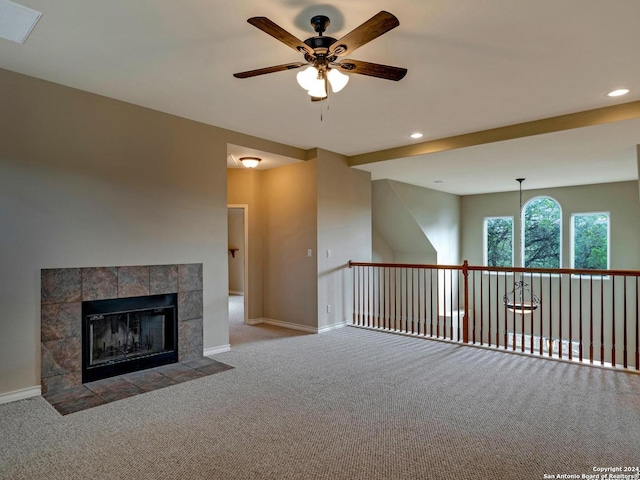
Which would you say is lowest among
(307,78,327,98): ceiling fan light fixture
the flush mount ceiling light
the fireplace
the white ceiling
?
the fireplace

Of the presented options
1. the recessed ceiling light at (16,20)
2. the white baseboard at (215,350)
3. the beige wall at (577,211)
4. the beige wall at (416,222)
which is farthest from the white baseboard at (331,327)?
the beige wall at (577,211)

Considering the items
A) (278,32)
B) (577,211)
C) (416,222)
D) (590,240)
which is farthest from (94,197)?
(590,240)

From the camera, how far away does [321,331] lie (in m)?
5.41

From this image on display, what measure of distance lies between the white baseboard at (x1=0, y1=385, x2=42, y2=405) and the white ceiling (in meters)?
2.62

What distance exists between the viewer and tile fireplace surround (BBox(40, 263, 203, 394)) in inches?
126

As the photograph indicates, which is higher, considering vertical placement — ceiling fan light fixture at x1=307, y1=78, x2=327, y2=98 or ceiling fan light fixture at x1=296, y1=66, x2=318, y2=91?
ceiling fan light fixture at x1=296, y1=66, x2=318, y2=91

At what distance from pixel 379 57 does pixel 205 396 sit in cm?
305

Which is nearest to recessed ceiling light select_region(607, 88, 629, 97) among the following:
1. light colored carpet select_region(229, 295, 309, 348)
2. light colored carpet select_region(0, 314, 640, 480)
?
light colored carpet select_region(0, 314, 640, 480)

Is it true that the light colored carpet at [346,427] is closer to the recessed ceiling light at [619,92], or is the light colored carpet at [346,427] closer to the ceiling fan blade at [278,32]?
the ceiling fan blade at [278,32]

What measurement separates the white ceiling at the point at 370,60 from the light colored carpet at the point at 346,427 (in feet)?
8.70

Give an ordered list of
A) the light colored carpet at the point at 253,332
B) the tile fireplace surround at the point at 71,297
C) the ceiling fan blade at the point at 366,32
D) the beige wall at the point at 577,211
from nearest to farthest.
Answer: the ceiling fan blade at the point at 366,32, the tile fireplace surround at the point at 71,297, the light colored carpet at the point at 253,332, the beige wall at the point at 577,211

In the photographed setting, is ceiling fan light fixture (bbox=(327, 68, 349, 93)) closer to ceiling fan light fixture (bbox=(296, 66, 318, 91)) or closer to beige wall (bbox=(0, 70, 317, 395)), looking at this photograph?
ceiling fan light fixture (bbox=(296, 66, 318, 91))

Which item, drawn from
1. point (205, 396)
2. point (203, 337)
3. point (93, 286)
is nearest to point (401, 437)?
point (205, 396)

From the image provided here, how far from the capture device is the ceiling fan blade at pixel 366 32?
1.87 meters
